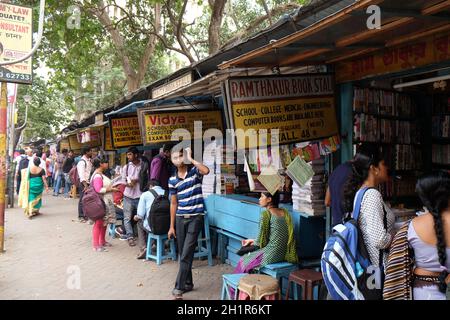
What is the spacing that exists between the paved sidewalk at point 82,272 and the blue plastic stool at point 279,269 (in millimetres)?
1137

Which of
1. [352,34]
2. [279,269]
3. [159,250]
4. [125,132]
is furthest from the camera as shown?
[125,132]

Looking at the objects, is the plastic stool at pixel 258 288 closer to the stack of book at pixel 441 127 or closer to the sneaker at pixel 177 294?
the sneaker at pixel 177 294

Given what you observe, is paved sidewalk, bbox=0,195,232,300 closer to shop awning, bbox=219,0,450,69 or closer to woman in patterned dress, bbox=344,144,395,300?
woman in patterned dress, bbox=344,144,395,300

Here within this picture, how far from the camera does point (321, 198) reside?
4.66 meters

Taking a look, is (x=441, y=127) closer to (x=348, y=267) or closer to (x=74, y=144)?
(x=348, y=267)

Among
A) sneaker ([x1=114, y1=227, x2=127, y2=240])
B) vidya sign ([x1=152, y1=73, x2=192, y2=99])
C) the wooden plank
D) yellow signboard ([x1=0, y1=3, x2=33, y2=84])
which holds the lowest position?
sneaker ([x1=114, y1=227, x2=127, y2=240])


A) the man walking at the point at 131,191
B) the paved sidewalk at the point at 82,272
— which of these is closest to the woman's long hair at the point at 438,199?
the paved sidewalk at the point at 82,272

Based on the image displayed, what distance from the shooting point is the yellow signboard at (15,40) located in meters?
6.69

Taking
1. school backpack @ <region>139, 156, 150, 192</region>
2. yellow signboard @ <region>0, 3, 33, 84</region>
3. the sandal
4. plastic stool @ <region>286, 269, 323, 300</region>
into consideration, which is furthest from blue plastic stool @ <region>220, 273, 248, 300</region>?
yellow signboard @ <region>0, 3, 33, 84</region>

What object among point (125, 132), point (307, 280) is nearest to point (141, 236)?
point (125, 132)

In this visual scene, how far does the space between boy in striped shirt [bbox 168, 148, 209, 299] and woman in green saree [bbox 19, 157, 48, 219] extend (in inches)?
274

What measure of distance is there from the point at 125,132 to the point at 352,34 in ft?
19.8

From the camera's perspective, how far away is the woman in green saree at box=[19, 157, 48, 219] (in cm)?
1081

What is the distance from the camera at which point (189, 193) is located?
5.18 meters
